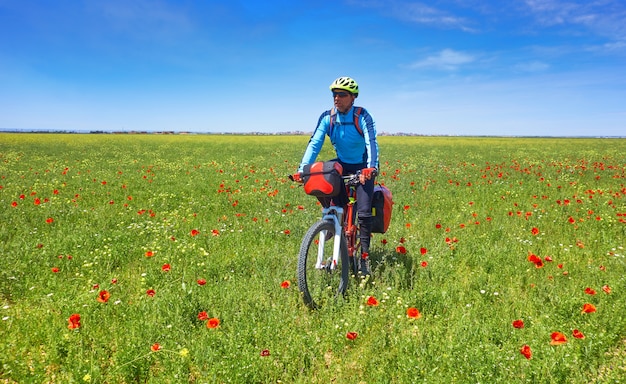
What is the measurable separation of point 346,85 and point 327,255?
2162 millimetres

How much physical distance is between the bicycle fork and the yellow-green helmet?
1492mm

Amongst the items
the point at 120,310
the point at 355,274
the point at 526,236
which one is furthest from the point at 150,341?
the point at 526,236

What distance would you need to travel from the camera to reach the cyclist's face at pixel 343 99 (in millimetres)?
4355

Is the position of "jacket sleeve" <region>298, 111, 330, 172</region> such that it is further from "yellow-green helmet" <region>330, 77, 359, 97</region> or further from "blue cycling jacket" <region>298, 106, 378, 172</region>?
"yellow-green helmet" <region>330, 77, 359, 97</region>

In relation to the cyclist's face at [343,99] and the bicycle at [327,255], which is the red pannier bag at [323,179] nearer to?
the bicycle at [327,255]

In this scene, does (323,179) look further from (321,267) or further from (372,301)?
(372,301)

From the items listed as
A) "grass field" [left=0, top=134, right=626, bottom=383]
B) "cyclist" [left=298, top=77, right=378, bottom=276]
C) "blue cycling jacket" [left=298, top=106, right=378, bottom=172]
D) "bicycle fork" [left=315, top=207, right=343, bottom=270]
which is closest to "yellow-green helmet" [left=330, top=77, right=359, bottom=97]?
"cyclist" [left=298, top=77, right=378, bottom=276]

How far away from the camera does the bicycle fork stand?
411 cm

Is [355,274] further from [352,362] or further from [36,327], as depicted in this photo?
[36,327]

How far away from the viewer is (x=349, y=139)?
4672 mm

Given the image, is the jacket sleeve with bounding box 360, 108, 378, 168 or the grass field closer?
the grass field

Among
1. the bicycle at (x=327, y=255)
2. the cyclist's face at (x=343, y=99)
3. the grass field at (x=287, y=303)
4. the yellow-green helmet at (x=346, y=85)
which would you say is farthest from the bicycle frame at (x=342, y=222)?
the yellow-green helmet at (x=346, y=85)

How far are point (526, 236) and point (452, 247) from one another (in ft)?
6.11

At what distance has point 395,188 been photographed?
40.4ft
